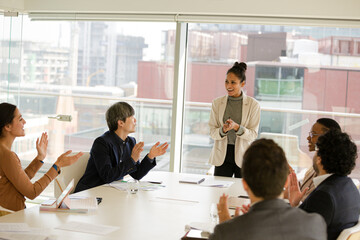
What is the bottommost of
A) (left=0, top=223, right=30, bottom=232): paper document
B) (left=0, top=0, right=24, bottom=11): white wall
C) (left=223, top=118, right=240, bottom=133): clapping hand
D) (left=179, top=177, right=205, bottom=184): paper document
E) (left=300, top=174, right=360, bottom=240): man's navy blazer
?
(left=0, top=223, right=30, bottom=232): paper document

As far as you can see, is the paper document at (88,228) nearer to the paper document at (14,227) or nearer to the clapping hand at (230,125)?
the paper document at (14,227)

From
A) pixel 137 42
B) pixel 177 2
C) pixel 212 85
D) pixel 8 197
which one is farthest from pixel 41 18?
pixel 8 197

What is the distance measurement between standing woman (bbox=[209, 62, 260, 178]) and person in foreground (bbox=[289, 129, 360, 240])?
6.32ft

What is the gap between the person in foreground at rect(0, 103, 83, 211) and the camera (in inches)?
112

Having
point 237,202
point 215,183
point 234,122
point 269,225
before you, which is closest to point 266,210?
point 269,225

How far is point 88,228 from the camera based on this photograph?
2.29 metres

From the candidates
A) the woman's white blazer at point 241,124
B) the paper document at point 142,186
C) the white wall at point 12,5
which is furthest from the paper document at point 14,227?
the white wall at point 12,5

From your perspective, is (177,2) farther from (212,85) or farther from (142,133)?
(142,133)

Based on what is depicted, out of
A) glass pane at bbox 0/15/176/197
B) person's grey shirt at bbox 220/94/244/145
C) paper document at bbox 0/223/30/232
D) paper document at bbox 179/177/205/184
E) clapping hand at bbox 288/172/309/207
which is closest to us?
paper document at bbox 0/223/30/232

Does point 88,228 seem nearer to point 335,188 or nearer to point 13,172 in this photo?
point 13,172

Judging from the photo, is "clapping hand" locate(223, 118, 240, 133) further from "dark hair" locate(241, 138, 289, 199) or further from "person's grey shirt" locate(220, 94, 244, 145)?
"dark hair" locate(241, 138, 289, 199)

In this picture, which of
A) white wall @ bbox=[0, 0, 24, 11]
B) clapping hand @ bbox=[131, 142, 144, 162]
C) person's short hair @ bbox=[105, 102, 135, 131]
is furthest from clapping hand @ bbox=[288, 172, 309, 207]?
white wall @ bbox=[0, 0, 24, 11]

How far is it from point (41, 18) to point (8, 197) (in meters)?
3.26

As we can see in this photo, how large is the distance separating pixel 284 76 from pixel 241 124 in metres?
1.12
